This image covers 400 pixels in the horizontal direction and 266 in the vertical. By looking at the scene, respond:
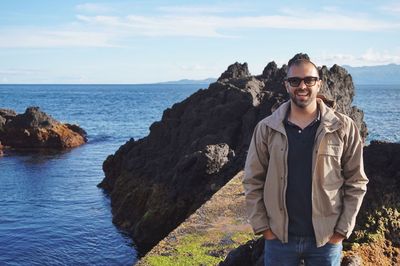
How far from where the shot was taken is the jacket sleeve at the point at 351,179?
488 cm

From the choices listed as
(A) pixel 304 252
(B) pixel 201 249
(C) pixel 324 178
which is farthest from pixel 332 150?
(B) pixel 201 249

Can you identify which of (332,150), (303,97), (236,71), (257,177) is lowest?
(257,177)

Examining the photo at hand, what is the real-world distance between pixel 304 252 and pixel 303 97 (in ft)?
4.91

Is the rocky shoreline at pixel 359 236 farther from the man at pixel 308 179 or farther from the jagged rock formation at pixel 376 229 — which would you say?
the man at pixel 308 179

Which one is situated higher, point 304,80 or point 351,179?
point 304,80

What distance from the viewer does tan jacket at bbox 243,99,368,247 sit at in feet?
15.9

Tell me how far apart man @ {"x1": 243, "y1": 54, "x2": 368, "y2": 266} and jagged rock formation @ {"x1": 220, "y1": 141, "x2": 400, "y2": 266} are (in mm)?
2139

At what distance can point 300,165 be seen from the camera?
16.1ft

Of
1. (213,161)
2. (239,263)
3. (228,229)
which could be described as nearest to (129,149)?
(213,161)

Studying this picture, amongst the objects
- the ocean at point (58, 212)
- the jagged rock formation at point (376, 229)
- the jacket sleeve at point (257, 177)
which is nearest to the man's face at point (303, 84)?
the jacket sleeve at point (257, 177)

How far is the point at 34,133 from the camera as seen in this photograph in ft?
155

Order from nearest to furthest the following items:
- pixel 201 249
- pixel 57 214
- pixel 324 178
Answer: pixel 324 178
pixel 201 249
pixel 57 214

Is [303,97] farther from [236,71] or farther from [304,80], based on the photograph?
[236,71]

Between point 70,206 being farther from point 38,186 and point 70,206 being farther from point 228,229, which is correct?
point 228,229
